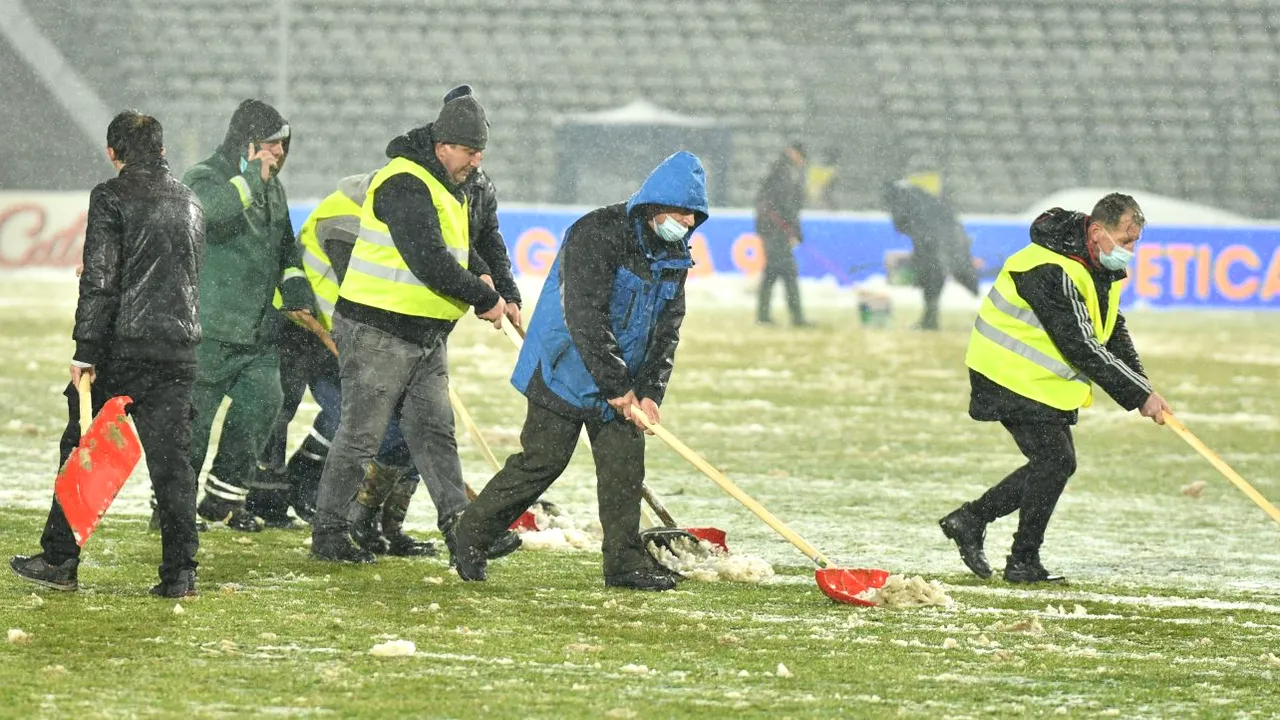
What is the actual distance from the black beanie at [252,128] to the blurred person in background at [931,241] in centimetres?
1280

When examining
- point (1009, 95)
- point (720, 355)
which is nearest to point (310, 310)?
point (720, 355)

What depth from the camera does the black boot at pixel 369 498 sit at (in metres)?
6.65

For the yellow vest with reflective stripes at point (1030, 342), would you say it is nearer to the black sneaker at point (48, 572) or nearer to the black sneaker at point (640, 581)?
the black sneaker at point (640, 581)

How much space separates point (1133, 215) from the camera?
640 centimetres

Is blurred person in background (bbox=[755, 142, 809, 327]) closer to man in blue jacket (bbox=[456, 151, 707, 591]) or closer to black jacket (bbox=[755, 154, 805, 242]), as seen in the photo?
black jacket (bbox=[755, 154, 805, 242])

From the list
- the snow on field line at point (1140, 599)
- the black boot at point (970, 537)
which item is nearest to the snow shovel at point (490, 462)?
the black boot at point (970, 537)

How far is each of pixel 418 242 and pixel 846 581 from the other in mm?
1699

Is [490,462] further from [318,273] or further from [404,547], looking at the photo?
[318,273]

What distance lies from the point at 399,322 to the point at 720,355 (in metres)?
9.76

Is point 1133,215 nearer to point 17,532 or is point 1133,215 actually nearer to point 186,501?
point 186,501

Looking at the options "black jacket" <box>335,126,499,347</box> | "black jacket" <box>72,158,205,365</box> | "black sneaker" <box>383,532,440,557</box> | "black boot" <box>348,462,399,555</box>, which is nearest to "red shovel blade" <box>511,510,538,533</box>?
"black sneaker" <box>383,532,440,557</box>

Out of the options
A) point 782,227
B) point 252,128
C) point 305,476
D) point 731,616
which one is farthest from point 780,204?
point 731,616

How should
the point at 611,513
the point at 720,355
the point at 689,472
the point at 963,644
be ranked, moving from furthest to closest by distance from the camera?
the point at 720,355, the point at 689,472, the point at 611,513, the point at 963,644

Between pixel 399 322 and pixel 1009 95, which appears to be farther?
pixel 1009 95
